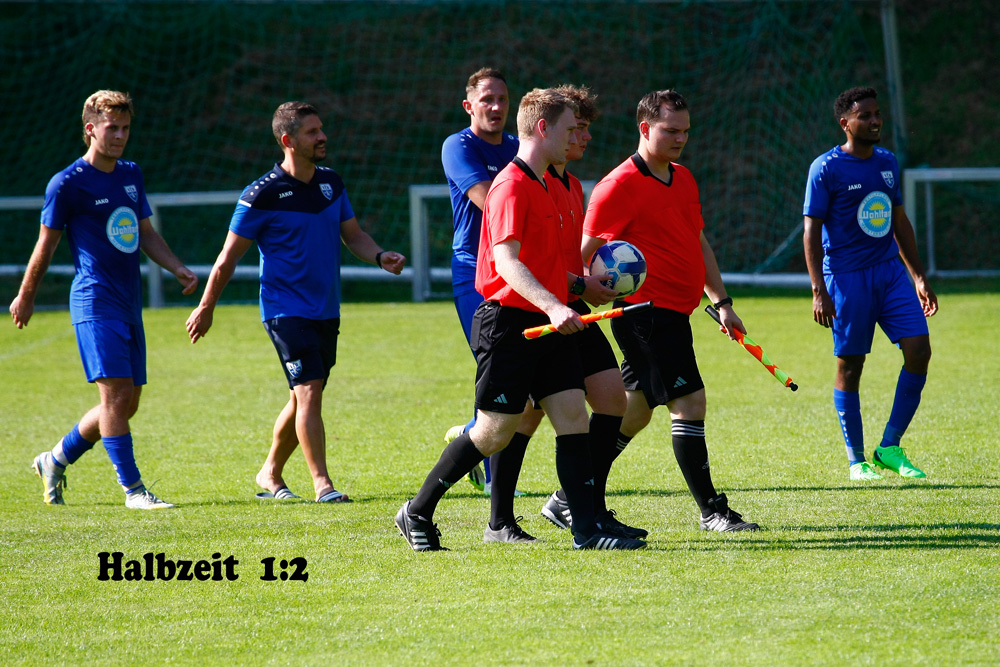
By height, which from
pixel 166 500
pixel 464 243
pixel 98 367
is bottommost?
pixel 166 500

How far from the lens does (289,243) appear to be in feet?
21.9

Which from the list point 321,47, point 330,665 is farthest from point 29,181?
point 330,665

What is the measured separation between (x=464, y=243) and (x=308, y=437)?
1364mm

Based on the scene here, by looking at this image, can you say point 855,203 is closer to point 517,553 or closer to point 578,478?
point 578,478

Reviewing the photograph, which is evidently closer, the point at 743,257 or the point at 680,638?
the point at 680,638

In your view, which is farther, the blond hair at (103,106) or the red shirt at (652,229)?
the blond hair at (103,106)

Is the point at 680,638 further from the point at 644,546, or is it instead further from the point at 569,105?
the point at 569,105

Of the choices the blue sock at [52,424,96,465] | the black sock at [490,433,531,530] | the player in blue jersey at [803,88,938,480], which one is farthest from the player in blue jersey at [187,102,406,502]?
the player in blue jersey at [803,88,938,480]

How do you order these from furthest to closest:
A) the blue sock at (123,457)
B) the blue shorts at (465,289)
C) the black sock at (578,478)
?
the blue sock at (123,457) → the blue shorts at (465,289) → the black sock at (578,478)

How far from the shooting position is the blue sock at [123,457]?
6.46 meters

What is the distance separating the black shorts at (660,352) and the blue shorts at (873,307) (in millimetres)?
1748

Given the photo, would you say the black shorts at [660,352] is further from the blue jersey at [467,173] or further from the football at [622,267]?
the blue jersey at [467,173]

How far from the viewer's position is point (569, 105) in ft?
16.4

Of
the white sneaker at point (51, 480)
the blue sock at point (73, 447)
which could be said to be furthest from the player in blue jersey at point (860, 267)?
the white sneaker at point (51, 480)
